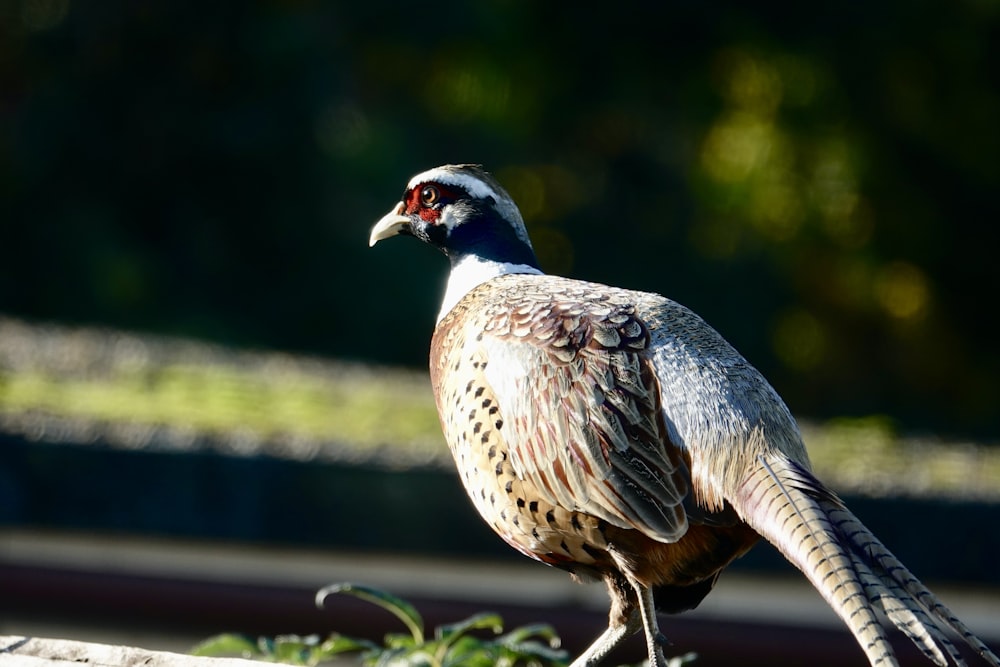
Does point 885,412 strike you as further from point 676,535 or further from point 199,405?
point 676,535

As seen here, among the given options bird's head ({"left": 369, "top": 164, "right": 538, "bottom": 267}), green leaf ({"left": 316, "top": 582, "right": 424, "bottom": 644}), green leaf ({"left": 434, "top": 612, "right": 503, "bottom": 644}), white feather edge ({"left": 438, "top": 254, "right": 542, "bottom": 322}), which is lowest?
green leaf ({"left": 434, "top": 612, "right": 503, "bottom": 644})

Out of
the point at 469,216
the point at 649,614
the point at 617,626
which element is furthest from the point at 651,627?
the point at 469,216

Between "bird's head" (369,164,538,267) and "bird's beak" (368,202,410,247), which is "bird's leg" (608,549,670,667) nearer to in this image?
"bird's head" (369,164,538,267)

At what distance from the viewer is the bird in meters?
2.78

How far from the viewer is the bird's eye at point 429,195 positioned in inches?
156

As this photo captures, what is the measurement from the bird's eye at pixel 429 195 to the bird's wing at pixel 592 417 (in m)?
0.78

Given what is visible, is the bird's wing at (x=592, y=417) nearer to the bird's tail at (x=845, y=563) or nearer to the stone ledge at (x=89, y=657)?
the bird's tail at (x=845, y=563)

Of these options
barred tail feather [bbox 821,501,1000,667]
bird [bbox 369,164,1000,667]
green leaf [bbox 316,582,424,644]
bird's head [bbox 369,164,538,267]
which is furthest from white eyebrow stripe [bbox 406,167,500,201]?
barred tail feather [bbox 821,501,1000,667]

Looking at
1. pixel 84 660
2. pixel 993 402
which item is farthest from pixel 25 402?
pixel 993 402

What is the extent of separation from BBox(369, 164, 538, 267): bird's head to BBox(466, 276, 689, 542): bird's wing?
644 millimetres

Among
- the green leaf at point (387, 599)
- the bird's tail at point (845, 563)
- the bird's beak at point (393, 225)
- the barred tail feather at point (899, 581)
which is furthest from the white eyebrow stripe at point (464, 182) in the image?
the barred tail feather at point (899, 581)

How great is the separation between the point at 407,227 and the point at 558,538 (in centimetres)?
120

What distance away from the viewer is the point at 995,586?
509 cm

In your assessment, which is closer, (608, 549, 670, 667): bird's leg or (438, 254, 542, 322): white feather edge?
(608, 549, 670, 667): bird's leg
